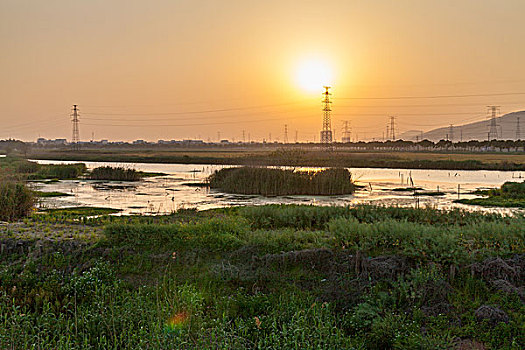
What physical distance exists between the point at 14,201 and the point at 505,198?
84.9 ft

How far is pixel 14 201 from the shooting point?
58.2ft

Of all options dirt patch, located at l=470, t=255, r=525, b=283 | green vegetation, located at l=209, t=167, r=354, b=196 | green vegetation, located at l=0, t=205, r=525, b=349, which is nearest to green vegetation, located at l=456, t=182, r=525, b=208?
green vegetation, located at l=209, t=167, r=354, b=196

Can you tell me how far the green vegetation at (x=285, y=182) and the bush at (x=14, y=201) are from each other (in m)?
14.9

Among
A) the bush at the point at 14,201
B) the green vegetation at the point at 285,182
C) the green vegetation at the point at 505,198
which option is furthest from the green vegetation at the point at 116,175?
the green vegetation at the point at 505,198

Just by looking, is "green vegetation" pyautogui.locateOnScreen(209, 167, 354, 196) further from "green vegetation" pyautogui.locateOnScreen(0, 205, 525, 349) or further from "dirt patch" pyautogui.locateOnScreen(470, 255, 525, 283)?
"dirt patch" pyautogui.locateOnScreen(470, 255, 525, 283)

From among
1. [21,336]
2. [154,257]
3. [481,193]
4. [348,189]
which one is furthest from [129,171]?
[21,336]

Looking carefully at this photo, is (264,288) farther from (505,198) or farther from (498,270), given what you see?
(505,198)

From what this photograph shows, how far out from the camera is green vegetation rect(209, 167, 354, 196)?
30.4m

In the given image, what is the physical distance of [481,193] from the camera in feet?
101

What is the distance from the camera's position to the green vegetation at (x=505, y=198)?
2494 centimetres

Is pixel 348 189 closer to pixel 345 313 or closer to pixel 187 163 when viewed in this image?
pixel 345 313

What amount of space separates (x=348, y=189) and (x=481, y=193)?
8.83 m

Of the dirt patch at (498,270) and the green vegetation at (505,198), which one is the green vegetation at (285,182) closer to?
the green vegetation at (505,198)

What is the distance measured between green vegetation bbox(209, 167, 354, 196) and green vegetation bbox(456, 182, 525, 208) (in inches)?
313
